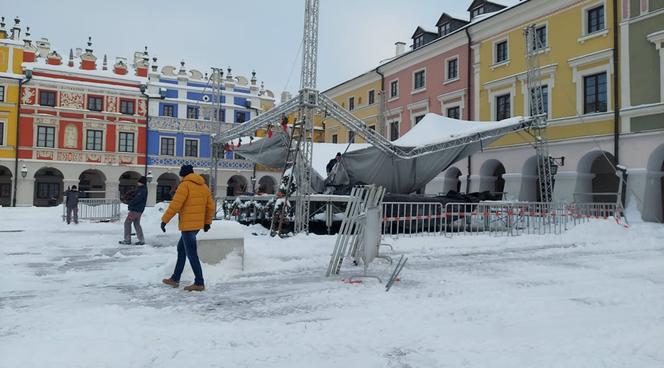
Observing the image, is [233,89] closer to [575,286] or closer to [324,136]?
[324,136]

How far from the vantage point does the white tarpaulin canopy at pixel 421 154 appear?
16500mm

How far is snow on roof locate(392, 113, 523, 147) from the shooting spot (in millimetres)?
16500

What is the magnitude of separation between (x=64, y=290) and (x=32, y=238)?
304 inches

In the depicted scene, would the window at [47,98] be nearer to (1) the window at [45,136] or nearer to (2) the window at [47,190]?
(1) the window at [45,136]

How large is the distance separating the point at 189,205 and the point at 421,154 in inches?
421

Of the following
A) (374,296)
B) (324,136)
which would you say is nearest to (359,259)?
(374,296)

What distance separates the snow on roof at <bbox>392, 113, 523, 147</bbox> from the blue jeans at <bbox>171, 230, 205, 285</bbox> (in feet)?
34.9

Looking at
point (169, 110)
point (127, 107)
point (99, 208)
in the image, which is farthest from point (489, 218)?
point (127, 107)

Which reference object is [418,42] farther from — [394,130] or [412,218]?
[412,218]

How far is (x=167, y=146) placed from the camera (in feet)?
131

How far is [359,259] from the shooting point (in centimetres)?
873

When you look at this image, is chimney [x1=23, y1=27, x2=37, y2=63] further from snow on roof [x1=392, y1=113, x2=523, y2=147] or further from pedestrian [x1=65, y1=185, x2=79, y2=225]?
snow on roof [x1=392, y1=113, x2=523, y2=147]

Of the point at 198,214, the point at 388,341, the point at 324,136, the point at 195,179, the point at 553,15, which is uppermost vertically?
the point at 553,15

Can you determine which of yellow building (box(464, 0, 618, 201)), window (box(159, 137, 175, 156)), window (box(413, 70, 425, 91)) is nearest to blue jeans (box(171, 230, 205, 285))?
yellow building (box(464, 0, 618, 201))
